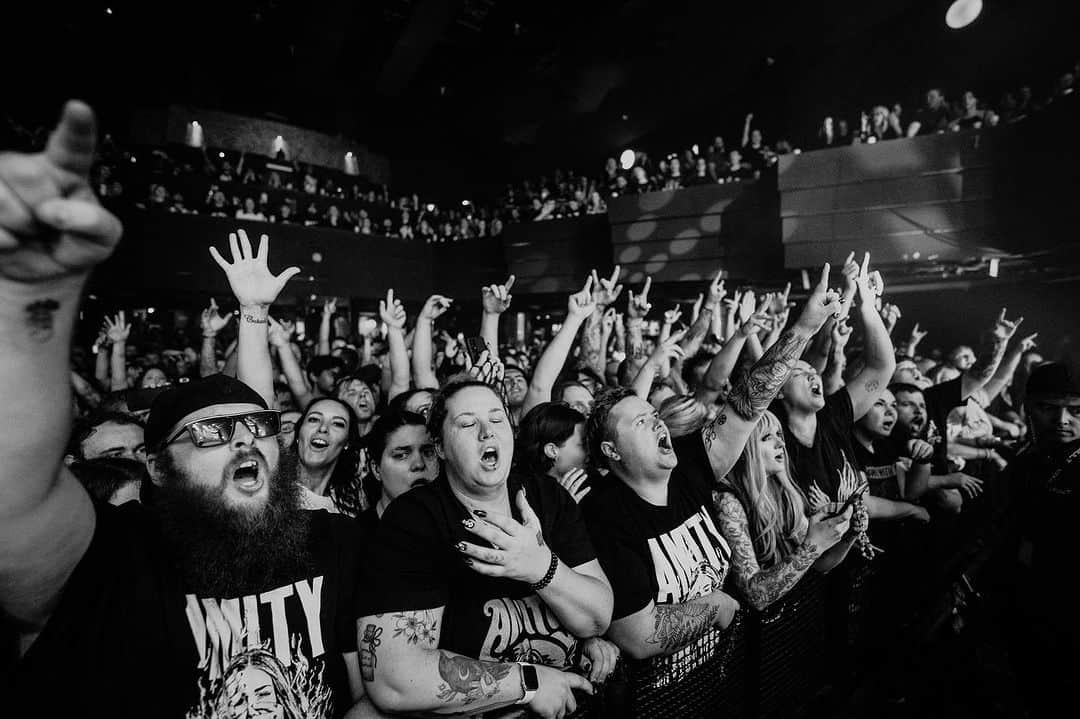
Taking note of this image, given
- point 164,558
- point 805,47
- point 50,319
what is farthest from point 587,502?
point 805,47

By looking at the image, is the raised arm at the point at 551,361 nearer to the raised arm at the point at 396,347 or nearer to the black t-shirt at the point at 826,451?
the raised arm at the point at 396,347

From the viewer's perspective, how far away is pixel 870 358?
303 centimetres

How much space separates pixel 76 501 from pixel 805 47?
15.2 m

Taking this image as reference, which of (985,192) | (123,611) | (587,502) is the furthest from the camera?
(985,192)

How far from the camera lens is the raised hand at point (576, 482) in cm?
246

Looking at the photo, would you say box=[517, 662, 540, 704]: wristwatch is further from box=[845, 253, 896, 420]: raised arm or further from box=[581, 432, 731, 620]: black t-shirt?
box=[845, 253, 896, 420]: raised arm

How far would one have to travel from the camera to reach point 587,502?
2.11m

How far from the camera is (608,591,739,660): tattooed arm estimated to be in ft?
5.45

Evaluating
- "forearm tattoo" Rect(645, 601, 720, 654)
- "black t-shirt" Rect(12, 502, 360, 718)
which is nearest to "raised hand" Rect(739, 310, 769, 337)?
"forearm tattoo" Rect(645, 601, 720, 654)

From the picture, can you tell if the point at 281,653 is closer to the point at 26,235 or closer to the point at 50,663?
the point at 50,663

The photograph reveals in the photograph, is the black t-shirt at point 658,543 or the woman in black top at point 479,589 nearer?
the woman in black top at point 479,589

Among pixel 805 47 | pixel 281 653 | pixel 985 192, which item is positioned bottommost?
pixel 281 653

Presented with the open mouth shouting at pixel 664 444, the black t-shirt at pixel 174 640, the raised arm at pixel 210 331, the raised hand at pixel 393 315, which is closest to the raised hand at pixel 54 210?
the black t-shirt at pixel 174 640

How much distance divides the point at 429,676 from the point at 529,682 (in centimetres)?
24
